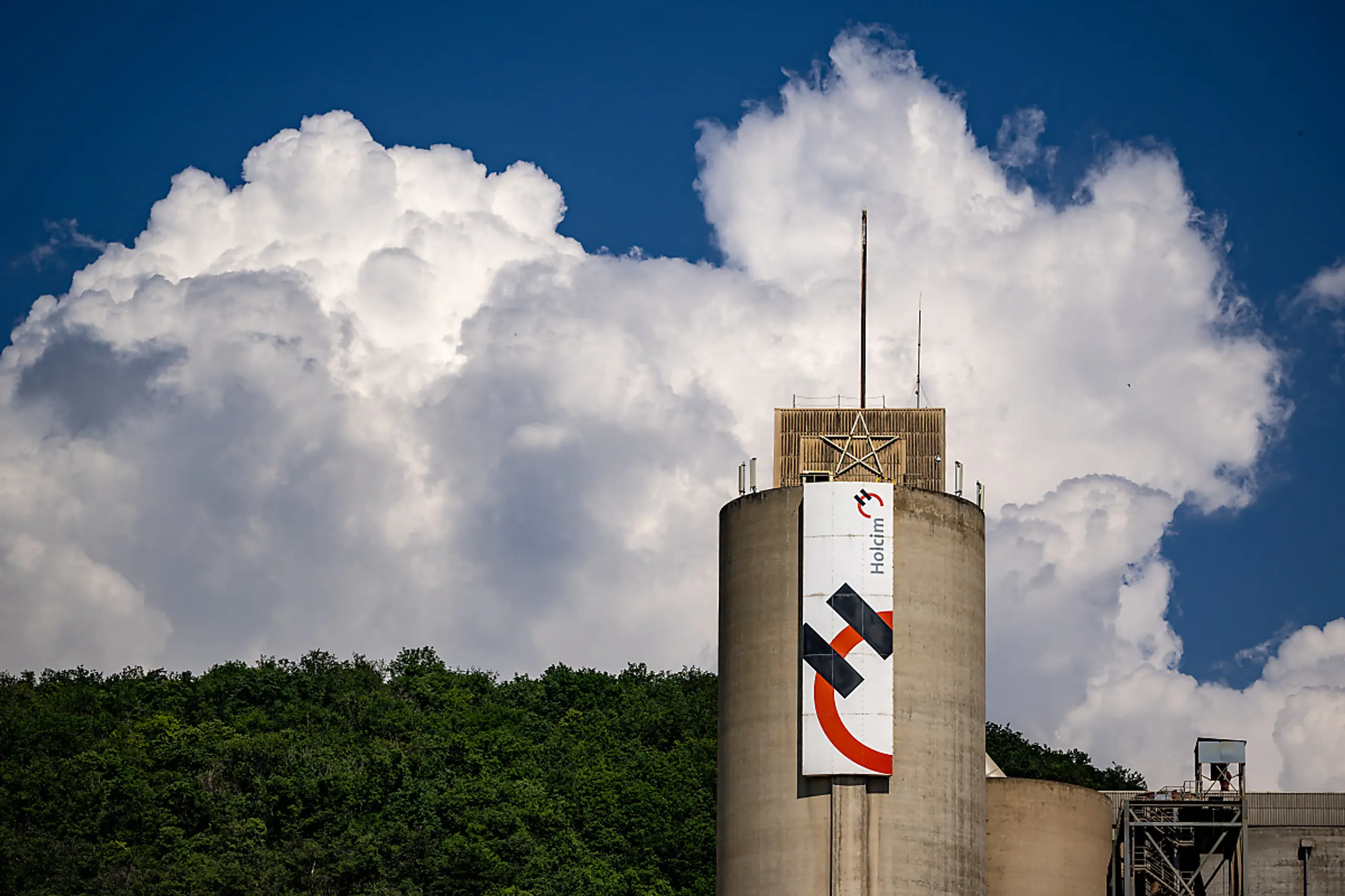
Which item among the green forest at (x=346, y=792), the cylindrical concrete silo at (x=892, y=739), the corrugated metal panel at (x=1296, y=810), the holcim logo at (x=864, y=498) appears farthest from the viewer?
the green forest at (x=346, y=792)

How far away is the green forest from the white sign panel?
50.7m

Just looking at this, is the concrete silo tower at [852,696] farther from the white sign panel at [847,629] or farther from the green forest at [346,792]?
the green forest at [346,792]

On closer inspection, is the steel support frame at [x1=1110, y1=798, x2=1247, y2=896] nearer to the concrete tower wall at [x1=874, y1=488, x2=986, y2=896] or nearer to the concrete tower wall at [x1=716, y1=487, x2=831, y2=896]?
the concrete tower wall at [x1=874, y1=488, x2=986, y2=896]

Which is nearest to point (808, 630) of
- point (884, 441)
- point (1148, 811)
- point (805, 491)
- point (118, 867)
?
point (805, 491)

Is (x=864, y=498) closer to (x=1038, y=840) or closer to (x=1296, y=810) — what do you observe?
(x=1038, y=840)

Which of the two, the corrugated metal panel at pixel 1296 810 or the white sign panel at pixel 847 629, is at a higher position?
the white sign panel at pixel 847 629

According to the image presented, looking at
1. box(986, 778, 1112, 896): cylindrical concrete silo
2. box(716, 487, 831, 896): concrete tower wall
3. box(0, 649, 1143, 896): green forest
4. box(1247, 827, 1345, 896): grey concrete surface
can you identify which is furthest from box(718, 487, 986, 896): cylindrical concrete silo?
box(0, 649, 1143, 896): green forest

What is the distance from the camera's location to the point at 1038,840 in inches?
3157

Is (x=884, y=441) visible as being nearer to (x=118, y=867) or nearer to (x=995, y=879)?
(x=995, y=879)

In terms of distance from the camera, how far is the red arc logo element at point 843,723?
70688mm

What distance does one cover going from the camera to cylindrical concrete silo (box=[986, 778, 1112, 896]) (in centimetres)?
7944

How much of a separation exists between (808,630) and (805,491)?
4.99 m

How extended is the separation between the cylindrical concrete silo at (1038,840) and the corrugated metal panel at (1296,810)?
10.1 metres

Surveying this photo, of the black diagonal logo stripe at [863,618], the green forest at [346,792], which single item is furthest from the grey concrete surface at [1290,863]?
the green forest at [346,792]
